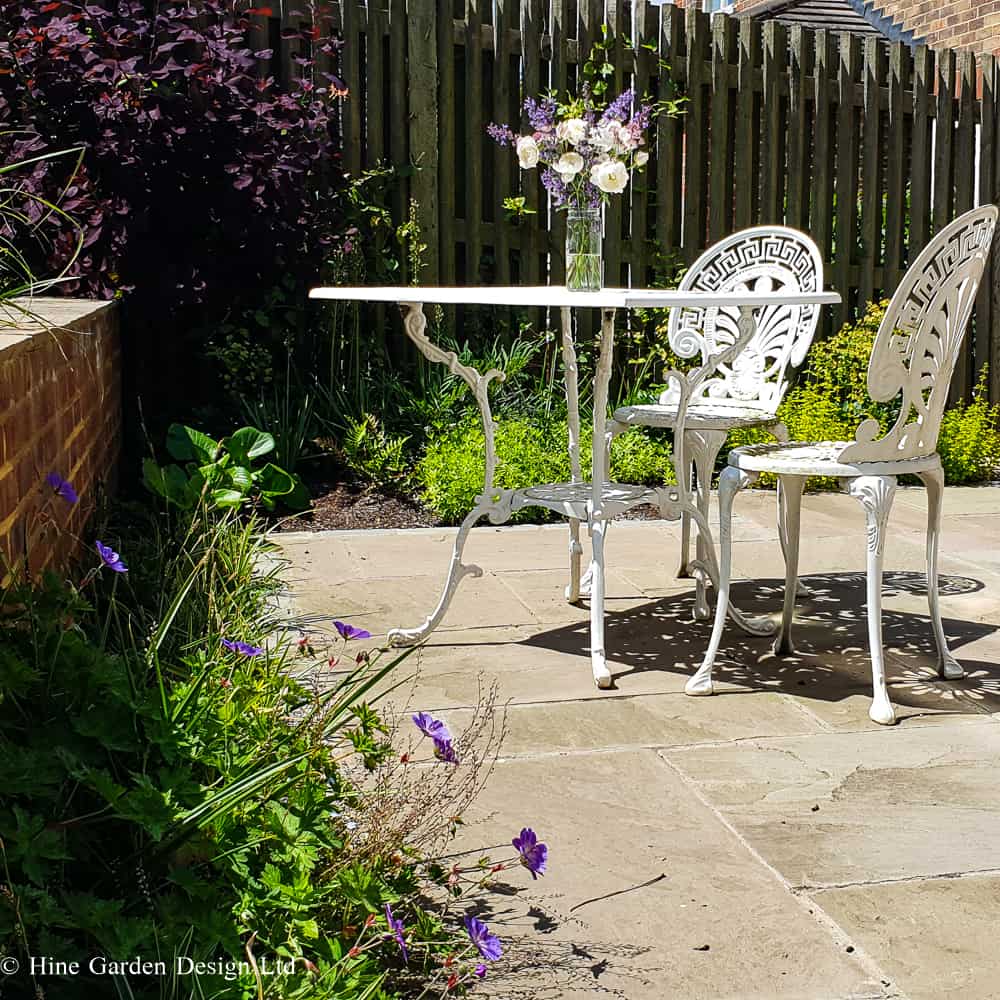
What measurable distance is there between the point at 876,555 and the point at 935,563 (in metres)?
0.32

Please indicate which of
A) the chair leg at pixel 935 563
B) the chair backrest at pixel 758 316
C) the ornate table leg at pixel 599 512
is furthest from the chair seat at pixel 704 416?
the chair leg at pixel 935 563

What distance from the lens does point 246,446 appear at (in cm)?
476

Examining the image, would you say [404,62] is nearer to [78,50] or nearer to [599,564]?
[78,50]

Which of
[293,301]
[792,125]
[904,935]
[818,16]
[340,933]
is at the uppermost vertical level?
[818,16]

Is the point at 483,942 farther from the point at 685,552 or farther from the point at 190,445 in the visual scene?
the point at 190,445

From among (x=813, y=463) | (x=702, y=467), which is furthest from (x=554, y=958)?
(x=702, y=467)

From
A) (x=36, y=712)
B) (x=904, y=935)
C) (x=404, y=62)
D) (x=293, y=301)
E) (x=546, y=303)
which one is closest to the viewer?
(x=36, y=712)

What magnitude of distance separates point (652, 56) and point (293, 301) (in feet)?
7.89

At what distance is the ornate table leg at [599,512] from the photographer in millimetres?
3400

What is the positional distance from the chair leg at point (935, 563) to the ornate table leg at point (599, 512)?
0.85 metres

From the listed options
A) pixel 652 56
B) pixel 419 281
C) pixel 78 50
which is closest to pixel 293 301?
pixel 419 281

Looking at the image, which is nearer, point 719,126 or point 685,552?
point 685,552

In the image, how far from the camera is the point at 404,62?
Answer: 6312mm

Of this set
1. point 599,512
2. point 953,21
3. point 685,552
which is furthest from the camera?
point 953,21
